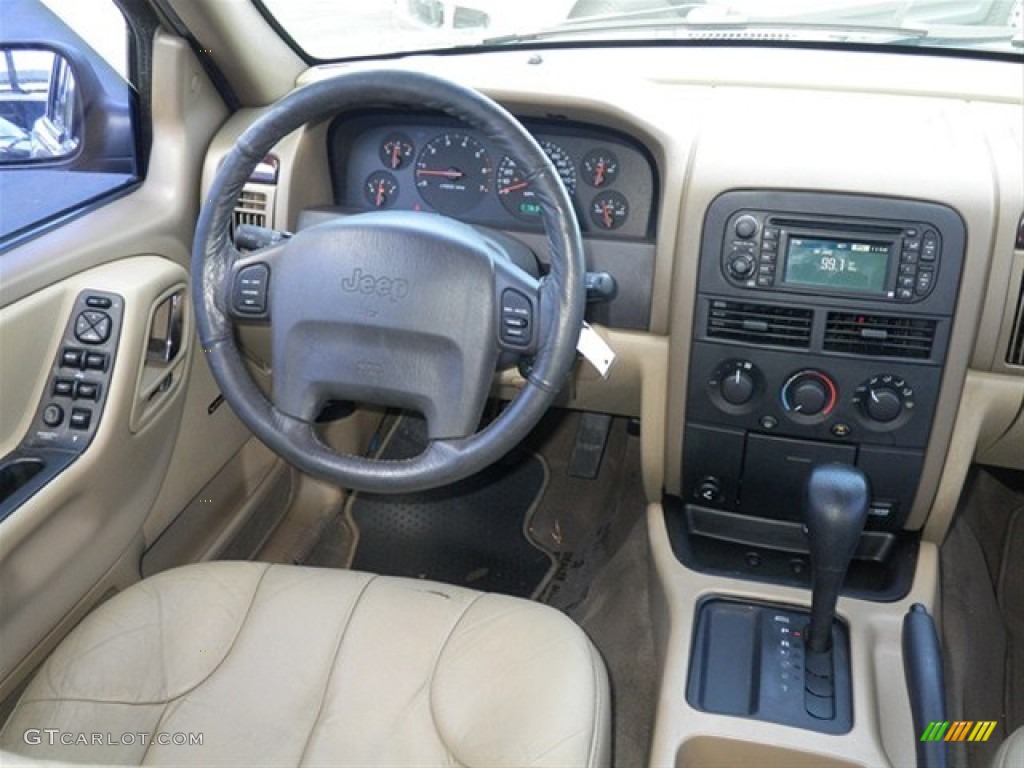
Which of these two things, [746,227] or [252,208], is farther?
[252,208]

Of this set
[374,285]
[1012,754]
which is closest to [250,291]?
[374,285]

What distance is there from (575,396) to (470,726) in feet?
2.96

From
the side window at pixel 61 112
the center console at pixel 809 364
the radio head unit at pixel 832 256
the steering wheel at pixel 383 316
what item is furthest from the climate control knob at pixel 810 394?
the side window at pixel 61 112

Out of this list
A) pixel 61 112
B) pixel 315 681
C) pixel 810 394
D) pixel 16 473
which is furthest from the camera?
pixel 61 112

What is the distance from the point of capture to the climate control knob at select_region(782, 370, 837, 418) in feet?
5.23

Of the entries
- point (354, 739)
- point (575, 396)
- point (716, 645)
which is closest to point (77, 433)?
point (354, 739)

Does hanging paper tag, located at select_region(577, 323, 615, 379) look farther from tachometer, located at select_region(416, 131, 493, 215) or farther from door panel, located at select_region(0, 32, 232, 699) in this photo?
door panel, located at select_region(0, 32, 232, 699)

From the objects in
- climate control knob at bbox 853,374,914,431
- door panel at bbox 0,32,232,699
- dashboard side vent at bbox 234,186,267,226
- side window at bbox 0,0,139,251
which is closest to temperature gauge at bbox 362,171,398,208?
dashboard side vent at bbox 234,186,267,226

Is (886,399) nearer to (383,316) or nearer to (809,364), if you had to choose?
(809,364)

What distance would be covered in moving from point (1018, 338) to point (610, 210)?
0.72m

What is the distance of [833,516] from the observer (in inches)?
54.9

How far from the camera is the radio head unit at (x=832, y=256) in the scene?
1465 mm

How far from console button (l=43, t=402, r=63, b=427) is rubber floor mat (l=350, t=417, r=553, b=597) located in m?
0.92

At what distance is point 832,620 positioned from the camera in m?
1.56
